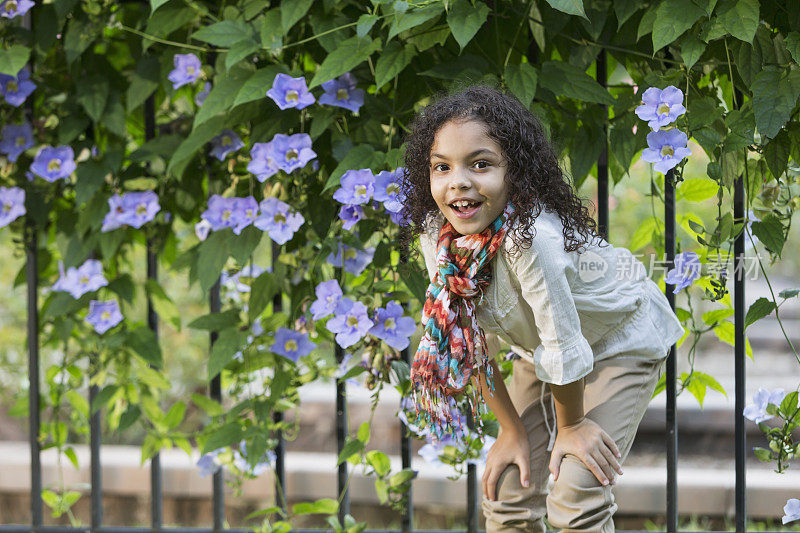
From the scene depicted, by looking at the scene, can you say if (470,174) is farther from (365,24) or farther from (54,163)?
(54,163)

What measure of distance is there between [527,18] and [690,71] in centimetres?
31

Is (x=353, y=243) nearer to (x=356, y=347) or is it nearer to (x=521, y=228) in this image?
(x=356, y=347)

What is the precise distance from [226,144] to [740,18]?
3.45 feet

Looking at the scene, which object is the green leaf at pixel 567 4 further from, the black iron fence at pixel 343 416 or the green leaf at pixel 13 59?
the green leaf at pixel 13 59

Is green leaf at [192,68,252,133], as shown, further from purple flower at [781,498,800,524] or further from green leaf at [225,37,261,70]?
purple flower at [781,498,800,524]

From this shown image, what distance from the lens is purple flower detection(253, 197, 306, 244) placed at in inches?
69.7

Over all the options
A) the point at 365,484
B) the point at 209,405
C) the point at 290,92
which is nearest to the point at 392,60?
the point at 290,92

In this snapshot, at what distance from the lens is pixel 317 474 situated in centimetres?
313

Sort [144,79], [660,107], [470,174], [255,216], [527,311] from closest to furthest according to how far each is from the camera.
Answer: [470,174], [527,311], [660,107], [255,216], [144,79]

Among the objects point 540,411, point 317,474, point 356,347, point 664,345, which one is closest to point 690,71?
point 664,345

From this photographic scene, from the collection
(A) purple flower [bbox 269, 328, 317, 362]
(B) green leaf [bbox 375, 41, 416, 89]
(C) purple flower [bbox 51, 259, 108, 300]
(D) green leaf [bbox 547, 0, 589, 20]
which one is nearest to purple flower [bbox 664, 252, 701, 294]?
(D) green leaf [bbox 547, 0, 589, 20]

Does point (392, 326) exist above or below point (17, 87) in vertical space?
below

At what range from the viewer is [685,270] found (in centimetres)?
166

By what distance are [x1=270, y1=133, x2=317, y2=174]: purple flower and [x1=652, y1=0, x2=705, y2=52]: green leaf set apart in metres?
0.67
